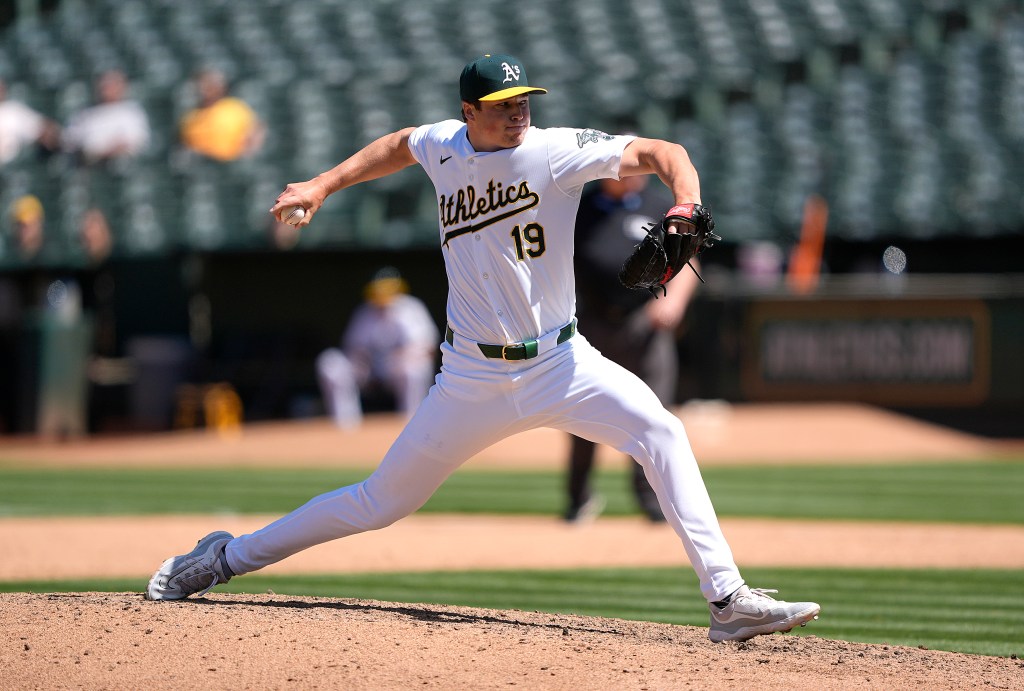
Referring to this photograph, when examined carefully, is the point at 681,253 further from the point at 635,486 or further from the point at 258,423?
the point at 258,423

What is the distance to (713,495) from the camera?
31.2 feet

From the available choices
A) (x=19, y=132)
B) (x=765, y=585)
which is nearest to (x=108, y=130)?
(x=19, y=132)

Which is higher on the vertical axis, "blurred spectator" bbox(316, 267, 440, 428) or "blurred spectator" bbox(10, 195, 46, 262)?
"blurred spectator" bbox(10, 195, 46, 262)

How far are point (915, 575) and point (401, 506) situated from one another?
3.07m

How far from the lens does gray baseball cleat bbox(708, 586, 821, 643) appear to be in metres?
4.15

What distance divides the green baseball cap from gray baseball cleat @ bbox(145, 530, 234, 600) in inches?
64.5

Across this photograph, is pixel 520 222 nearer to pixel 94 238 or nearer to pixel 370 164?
pixel 370 164

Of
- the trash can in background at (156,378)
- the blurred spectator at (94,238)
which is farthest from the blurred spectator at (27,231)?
the trash can in background at (156,378)

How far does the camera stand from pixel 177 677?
3.87m

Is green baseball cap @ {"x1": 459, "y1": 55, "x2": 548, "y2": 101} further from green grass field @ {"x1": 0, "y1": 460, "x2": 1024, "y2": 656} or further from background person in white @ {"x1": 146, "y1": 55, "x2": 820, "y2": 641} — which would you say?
green grass field @ {"x1": 0, "y1": 460, "x2": 1024, "y2": 656}

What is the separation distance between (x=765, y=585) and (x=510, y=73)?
2809 millimetres

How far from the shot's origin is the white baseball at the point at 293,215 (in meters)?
4.38

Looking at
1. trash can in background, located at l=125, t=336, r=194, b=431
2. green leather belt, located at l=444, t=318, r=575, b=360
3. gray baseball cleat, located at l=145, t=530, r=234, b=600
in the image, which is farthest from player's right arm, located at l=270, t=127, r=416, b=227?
trash can in background, located at l=125, t=336, r=194, b=431

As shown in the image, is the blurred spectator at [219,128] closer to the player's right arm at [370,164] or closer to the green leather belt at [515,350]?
the player's right arm at [370,164]
